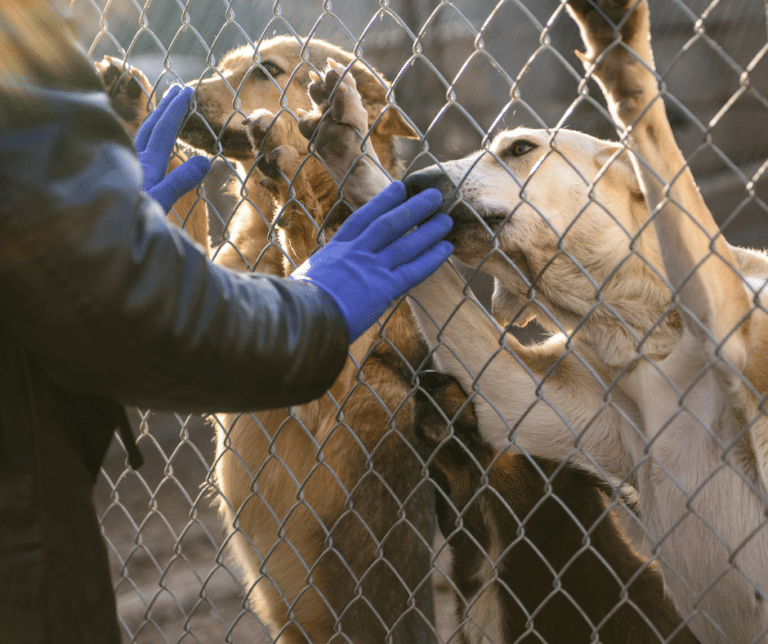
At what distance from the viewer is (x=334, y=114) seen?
2.08 m

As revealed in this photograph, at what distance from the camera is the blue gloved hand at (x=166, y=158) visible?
6.90 ft

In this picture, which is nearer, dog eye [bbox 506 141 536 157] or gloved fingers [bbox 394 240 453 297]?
gloved fingers [bbox 394 240 453 297]

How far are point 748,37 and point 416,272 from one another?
7611 mm

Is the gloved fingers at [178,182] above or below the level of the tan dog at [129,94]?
above

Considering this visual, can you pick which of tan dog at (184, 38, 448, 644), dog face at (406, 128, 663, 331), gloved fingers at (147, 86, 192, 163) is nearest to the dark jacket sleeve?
dog face at (406, 128, 663, 331)

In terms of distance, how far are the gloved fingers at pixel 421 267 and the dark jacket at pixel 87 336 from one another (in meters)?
0.32

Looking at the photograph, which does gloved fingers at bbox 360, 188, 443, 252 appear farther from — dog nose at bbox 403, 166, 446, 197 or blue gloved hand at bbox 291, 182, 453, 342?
dog nose at bbox 403, 166, 446, 197

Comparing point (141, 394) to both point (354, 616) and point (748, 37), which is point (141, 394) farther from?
point (748, 37)

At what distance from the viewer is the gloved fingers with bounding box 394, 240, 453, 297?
5.58ft

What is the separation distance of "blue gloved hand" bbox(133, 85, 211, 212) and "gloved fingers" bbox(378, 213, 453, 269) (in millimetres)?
789

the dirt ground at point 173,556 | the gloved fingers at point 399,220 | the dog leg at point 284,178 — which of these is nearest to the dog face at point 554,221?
the gloved fingers at point 399,220

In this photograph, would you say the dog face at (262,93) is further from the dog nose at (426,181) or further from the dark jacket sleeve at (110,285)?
the dark jacket sleeve at (110,285)

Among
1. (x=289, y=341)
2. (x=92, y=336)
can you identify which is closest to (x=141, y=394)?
(x=92, y=336)

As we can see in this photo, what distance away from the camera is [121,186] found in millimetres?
1032
